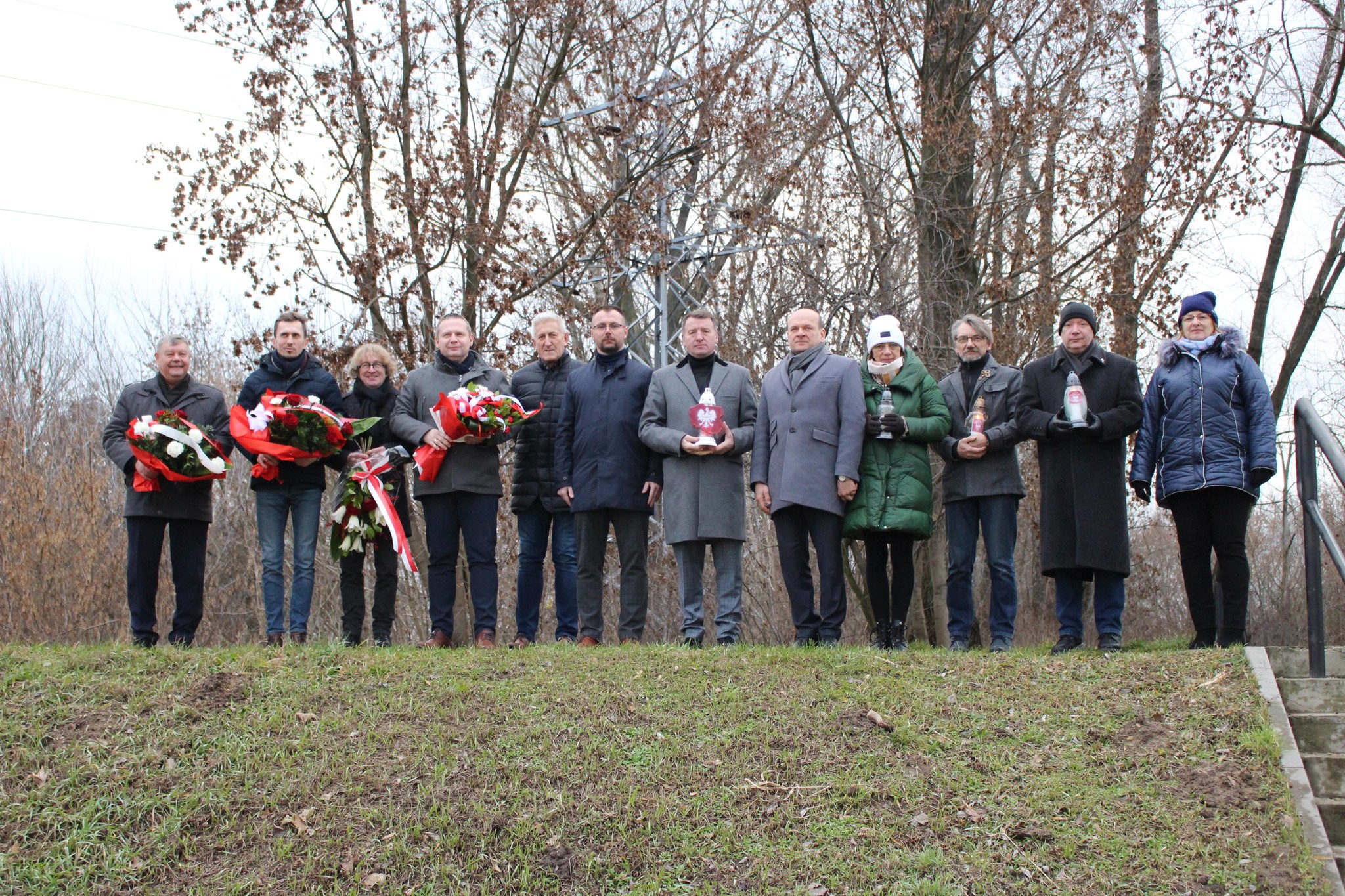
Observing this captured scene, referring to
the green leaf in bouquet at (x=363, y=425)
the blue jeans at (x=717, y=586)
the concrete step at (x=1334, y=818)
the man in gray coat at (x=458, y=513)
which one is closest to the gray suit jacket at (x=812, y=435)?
the blue jeans at (x=717, y=586)

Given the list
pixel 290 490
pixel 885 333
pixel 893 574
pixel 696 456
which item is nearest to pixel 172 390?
pixel 290 490

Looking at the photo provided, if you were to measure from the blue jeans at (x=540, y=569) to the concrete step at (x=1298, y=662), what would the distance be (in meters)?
4.49

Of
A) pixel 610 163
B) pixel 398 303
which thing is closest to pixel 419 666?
pixel 398 303

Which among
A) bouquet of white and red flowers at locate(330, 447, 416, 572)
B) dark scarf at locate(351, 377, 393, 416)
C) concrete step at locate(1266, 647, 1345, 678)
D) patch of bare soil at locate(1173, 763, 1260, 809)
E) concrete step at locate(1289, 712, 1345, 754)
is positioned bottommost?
patch of bare soil at locate(1173, 763, 1260, 809)

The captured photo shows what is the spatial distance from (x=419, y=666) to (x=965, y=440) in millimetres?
3778

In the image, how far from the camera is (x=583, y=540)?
794 cm

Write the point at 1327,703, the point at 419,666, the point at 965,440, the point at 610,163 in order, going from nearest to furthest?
the point at 1327,703 → the point at 419,666 → the point at 965,440 → the point at 610,163

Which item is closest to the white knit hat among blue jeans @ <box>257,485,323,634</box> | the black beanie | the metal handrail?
the black beanie

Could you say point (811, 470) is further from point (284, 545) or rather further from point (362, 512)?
point (284, 545)

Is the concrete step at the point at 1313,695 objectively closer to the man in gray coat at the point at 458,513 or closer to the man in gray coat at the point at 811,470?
the man in gray coat at the point at 811,470

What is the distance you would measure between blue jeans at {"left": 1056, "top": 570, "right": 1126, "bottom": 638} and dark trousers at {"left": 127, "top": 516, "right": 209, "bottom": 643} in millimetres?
5717

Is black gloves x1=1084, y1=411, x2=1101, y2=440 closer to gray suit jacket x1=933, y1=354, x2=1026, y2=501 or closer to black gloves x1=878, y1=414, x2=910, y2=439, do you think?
gray suit jacket x1=933, y1=354, x2=1026, y2=501

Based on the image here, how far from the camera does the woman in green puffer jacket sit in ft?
24.6

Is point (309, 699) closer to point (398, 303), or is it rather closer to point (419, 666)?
point (419, 666)
